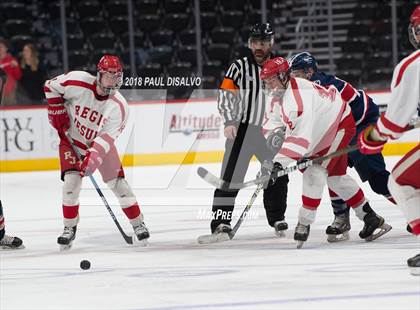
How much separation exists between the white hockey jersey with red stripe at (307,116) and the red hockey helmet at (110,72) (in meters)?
0.82

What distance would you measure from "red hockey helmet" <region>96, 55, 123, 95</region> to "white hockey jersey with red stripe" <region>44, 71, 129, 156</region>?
0.09 m

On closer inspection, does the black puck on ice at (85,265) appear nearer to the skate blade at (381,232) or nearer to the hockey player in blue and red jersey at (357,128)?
the hockey player in blue and red jersey at (357,128)

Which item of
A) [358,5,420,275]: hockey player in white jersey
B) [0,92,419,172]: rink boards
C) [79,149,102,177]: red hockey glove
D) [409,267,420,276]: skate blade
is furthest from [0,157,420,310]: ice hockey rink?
[0,92,419,172]: rink boards

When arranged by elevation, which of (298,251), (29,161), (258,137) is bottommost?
(29,161)

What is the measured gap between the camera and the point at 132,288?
3971 millimetres

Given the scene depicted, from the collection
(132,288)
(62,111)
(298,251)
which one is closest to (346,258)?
(298,251)

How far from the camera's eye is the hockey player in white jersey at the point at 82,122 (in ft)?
16.5

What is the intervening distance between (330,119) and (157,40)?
6.42 m

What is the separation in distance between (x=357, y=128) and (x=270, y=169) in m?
0.63

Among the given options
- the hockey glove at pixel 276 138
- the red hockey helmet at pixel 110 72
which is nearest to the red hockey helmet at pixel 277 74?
the hockey glove at pixel 276 138

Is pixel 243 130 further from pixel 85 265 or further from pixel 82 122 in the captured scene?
pixel 85 265

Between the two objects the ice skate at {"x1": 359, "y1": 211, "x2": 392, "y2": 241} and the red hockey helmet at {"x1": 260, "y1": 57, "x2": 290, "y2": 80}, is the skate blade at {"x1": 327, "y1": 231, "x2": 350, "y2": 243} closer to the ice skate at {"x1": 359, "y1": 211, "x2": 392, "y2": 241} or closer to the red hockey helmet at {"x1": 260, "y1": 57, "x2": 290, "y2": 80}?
the ice skate at {"x1": 359, "y1": 211, "x2": 392, "y2": 241}

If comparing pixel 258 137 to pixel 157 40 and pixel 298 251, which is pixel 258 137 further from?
pixel 157 40

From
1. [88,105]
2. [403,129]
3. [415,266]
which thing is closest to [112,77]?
[88,105]
